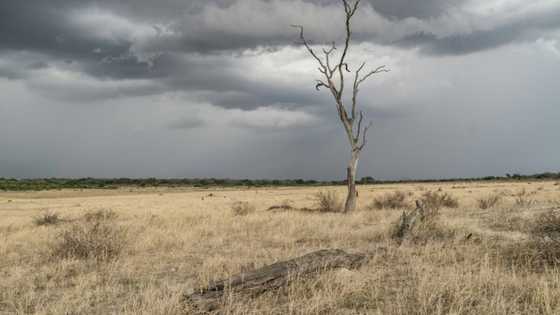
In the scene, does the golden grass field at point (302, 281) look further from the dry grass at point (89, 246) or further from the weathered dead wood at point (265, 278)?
the dry grass at point (89, 246)

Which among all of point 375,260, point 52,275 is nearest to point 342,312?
point 375,260

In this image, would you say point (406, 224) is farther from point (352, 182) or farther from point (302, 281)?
point (352, 182)

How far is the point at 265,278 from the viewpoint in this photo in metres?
6.70

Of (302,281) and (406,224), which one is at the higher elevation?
(406,224)

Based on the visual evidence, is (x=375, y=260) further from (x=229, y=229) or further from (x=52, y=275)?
(x=229, y=229)

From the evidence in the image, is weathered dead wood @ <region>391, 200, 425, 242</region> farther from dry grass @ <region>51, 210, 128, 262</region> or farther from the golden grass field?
dry grass @ <region>51, 210, 128, 262</region>

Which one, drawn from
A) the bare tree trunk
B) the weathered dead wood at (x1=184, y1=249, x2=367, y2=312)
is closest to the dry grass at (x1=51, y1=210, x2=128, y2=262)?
the weathered dead wood at (x1=184, y1=249, x2=367, y2=312)

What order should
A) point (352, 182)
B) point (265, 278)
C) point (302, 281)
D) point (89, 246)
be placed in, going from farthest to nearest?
point (352, 182) < point (89, 246) < point (302, 281) < point (265, 278)

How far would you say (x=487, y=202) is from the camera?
75.2 ft

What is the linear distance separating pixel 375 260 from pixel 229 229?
7.71 metres

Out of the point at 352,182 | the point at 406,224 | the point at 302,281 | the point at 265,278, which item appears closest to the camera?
the point at 265,278

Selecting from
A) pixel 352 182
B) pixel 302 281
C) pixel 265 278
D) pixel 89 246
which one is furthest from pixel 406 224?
pixel 352 182

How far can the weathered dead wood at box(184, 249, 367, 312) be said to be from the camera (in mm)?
6066

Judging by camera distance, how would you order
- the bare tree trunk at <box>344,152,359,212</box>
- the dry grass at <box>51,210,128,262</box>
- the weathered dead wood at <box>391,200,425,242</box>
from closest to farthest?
the dry grass at <box>51,210,128,262</box>, the weathered dead wood at <box>391,200,425,242</box>, the bare tree trunk at <box>344,152,359,212</box>
